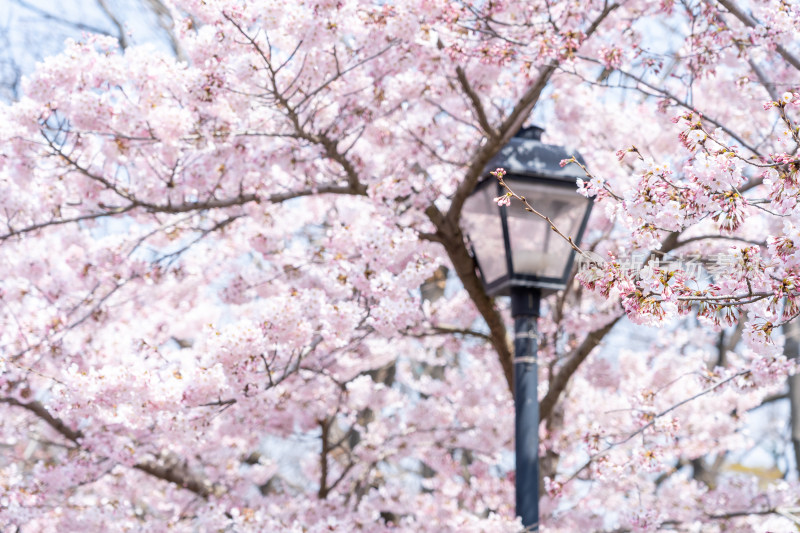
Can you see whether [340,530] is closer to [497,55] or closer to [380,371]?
[497,55]

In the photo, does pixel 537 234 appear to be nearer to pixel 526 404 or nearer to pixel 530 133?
pixel 530 133

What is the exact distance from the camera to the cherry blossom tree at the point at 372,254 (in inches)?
152

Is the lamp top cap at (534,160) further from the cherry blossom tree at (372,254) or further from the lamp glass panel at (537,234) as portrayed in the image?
the cherry blossom tree at (372,254)

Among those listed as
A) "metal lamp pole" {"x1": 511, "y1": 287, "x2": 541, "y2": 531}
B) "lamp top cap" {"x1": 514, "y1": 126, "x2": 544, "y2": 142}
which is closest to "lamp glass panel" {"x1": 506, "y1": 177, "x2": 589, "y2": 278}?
"metal lamp pole" {"x1": 511, "y1": 287, "x2": 541, "y2": 531}

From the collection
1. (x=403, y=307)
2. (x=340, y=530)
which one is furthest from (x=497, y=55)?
(x=340, y=530)

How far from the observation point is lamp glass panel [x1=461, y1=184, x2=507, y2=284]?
446 centimetres

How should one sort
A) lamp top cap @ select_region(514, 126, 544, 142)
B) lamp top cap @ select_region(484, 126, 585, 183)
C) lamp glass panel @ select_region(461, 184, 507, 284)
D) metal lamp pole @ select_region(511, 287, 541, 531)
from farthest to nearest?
lamp top cap @ select_region(514, 126, 544, 142) < lamp glass panel @ select_region(461, 184, 507, 284) < lamp top cap @ select_region(484, 126, 585, 183) < metal lamp pole @ select_region(511, 287, 541, 531)

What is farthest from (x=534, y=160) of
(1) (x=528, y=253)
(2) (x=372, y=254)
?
(2) (x=372, y=254)

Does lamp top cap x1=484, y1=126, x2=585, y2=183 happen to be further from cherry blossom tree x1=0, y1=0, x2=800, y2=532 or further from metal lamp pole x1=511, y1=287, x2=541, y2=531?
metal lamp pole x1=511, y1=287, x2=541, y2=531

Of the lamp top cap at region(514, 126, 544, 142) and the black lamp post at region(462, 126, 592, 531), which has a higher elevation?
the lamp top cap at region(514, 126, 544, 142)

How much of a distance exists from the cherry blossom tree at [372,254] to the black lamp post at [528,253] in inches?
5.5

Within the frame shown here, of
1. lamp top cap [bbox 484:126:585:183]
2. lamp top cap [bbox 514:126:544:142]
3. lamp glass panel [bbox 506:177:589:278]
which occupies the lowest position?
lamp glass panel [bbox 506:177:589:278]

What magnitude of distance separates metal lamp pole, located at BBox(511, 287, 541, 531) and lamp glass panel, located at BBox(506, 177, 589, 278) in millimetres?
167

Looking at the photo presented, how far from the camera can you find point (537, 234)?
437 centimetres
